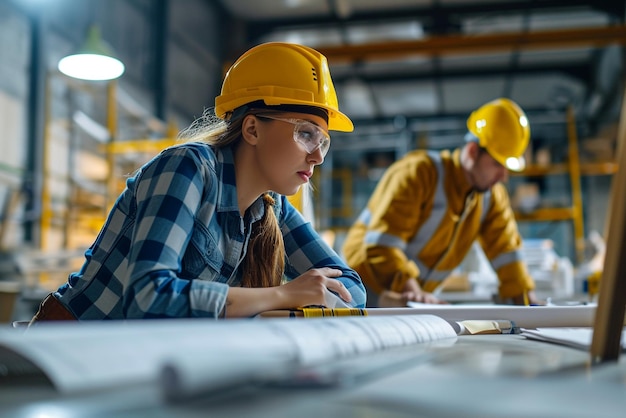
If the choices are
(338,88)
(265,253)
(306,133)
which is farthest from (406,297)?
(338,88)

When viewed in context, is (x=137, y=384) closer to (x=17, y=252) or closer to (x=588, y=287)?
(x=588, y=287)

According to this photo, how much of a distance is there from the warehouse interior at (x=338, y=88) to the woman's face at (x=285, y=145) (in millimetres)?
443

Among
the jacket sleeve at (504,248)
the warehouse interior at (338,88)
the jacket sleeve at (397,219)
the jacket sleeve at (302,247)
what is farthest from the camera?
the warehouse interior at (338,88)

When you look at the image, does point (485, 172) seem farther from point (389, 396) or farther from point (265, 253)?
point (389, 396)

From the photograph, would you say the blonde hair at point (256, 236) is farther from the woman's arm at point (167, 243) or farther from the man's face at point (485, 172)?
the man's face at point (485, 172)

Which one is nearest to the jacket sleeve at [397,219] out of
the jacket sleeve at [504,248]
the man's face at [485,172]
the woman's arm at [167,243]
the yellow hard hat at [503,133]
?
the man's face at [485,172]

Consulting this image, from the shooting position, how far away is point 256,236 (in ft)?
6.05

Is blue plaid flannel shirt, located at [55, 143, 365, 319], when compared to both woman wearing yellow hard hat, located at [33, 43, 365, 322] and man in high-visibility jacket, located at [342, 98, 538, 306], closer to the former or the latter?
woman wearing yellow hard hat, located at [33, 43, 365, 322]

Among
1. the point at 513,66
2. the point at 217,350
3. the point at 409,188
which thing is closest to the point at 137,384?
the point at 217,350

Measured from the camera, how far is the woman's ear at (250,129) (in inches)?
70.4

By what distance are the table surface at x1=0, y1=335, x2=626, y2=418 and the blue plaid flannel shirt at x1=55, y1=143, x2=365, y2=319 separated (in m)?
0.59

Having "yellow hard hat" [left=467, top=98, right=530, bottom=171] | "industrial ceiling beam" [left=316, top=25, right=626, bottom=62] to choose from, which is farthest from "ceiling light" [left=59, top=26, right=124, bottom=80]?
"industrial ceiling beam" [left=316, top=25, right=626, bottom=62]

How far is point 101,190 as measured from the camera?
22.6 feet

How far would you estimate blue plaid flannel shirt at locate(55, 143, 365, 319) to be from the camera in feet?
4.27
